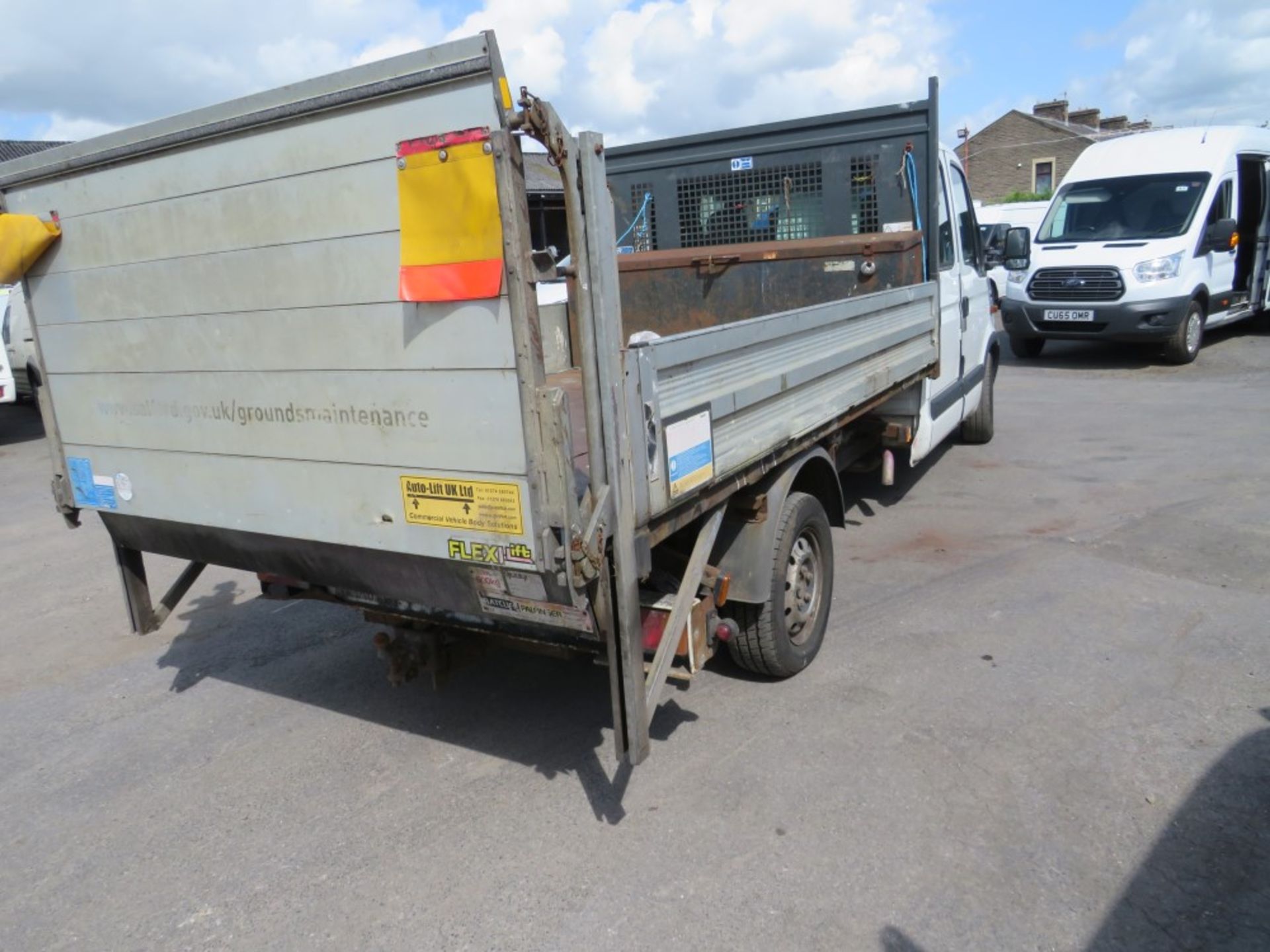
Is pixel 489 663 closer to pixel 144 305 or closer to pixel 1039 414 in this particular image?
pixel 144 305

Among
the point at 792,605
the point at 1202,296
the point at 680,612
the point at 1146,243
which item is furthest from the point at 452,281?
the point at 1202,296

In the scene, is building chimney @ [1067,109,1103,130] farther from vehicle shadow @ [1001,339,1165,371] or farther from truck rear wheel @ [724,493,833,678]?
truck rear wheel @ [724,493,833,678]

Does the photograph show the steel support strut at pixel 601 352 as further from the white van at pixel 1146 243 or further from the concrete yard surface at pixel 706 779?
the white van at pixel 1146 243

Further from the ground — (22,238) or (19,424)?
(22,238)

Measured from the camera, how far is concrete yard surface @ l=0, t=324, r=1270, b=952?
109 inches

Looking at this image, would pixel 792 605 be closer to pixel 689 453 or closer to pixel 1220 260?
pixel 689 453

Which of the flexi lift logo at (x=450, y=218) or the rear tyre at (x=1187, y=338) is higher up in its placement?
the flexi lift logo at (x=450, y=218)

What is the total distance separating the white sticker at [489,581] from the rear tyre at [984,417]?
20.8ft

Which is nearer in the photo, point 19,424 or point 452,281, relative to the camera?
point 452,281

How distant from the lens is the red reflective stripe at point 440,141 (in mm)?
2398

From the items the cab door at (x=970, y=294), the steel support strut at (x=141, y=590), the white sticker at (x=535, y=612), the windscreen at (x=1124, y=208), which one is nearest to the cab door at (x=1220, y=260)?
the windscreen at (x=1124, y=208)

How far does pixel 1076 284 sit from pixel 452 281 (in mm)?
11754

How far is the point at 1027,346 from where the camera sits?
1390 centimetres

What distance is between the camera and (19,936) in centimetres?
287
